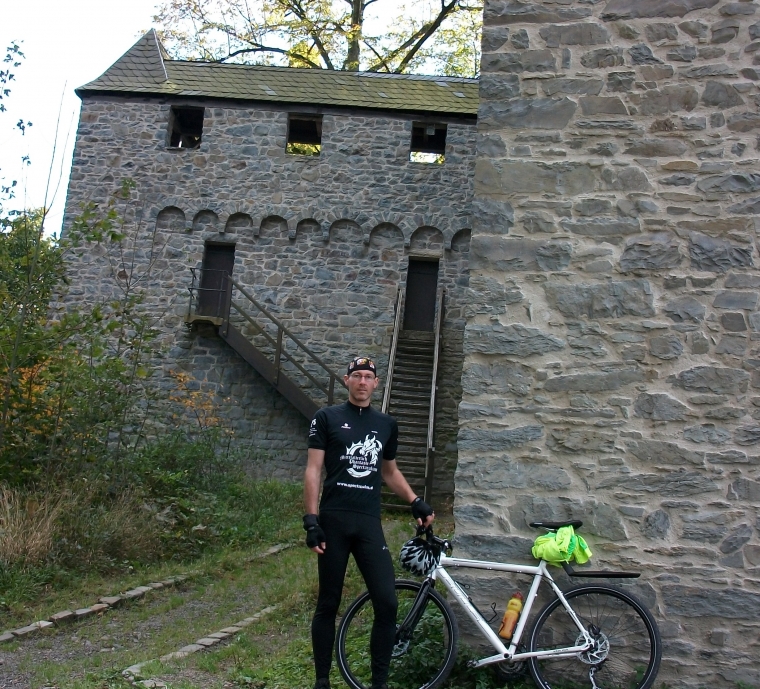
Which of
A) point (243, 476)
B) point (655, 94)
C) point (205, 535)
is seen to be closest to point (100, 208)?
point (243, 476)

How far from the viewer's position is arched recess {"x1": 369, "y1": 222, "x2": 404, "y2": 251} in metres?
14.8

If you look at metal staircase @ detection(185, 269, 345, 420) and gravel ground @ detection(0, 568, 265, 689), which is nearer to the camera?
gravel ground @ detection(0, 568, 265, 689)

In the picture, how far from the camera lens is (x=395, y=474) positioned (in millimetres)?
4477

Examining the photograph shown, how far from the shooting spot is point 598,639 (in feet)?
14.7

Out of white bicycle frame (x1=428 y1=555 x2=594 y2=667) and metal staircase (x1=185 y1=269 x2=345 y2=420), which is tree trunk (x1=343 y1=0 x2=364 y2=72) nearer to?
metal staircase (x1=185 y1=269 x2=345 y2=420)

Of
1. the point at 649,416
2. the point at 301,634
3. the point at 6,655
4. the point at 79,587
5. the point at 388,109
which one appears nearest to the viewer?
the point at 649,416

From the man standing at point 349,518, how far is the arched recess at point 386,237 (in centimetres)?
1065

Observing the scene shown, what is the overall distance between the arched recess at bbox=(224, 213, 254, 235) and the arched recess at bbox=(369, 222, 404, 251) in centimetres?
218

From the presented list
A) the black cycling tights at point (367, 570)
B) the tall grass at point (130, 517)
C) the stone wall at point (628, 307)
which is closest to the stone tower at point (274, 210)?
the tall grass at point (130, 517)

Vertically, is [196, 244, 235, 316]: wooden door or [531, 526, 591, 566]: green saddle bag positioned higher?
[196, 244, 235, 316]: wooden door

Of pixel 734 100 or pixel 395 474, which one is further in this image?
pixel 734 100

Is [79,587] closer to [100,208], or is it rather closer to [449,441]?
[449,441]

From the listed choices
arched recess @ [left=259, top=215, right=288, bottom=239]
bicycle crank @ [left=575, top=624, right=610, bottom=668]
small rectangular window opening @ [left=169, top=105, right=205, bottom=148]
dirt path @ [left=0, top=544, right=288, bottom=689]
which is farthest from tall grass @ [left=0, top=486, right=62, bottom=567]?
small rectangular window opening @ [left=169, top=105, right=205, bottom=148]

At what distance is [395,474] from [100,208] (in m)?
12.2
